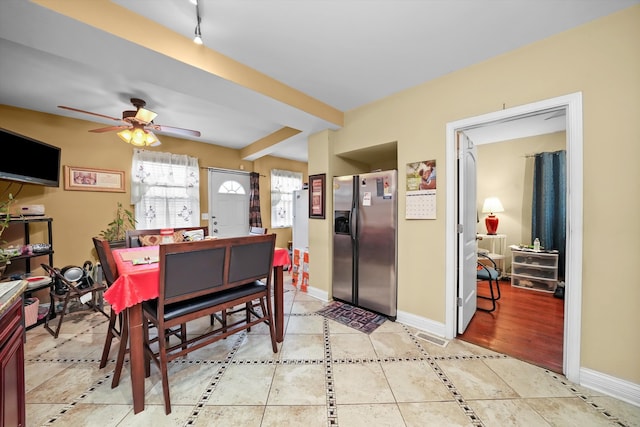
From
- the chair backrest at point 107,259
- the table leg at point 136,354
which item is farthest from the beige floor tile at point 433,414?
the chair backrest at point 107,259

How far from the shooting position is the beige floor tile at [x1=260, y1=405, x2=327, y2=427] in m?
1.32

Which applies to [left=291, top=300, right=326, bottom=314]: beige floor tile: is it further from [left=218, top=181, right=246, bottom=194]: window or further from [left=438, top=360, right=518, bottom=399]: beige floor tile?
[left=218, top=181, right=246, bottom=194]: window

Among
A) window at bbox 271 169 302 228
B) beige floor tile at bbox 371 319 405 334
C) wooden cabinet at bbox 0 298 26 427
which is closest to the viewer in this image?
wooden cabinet at bbox 0 298 26 427

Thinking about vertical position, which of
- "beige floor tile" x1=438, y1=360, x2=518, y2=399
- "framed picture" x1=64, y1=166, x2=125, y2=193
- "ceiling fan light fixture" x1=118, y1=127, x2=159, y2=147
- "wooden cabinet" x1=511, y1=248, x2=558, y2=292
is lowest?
"beige floor tile" x1=438, y1=360, x2=518, y2=399

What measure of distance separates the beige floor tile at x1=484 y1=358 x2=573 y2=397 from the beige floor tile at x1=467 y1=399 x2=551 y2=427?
0.12 m

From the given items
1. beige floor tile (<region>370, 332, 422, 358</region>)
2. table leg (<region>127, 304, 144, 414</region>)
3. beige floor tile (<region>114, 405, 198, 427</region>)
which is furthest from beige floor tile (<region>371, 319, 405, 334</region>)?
table leg (<region>127, 304, 144, 414</region>)

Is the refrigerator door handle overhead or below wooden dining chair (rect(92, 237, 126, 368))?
overhead

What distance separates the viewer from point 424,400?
1481 mm

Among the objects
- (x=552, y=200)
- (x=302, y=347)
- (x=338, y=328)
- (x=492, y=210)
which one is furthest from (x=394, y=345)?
(x=552, y=200)

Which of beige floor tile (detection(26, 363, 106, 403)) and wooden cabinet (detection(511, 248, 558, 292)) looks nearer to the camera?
beige floor tile (detection(26, 363, 106, 403))

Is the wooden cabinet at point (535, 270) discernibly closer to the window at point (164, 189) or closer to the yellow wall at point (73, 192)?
the window at point (164, 189)

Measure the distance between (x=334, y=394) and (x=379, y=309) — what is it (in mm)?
1281

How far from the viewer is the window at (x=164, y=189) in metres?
3.64

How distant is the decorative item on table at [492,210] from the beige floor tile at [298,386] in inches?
143
